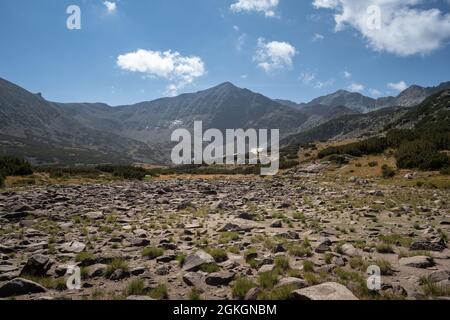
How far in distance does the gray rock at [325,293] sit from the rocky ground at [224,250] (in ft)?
0.07

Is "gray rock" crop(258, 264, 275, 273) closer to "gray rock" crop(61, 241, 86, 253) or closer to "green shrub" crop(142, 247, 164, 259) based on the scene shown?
"green shrub" crop(142, 247, 164, 259)

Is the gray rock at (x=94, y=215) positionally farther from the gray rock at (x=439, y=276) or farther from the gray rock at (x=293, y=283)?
the gray rock at (x=439, y=276)

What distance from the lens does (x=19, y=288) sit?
6.92m

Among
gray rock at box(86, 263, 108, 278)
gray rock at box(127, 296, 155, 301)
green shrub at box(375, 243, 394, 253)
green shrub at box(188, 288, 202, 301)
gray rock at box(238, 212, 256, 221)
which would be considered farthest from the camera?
gray rock at box(238, 212, 256, 221)

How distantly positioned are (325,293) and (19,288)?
6342 millimetres

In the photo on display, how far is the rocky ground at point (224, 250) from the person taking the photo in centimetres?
704

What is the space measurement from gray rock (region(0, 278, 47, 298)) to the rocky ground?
0.02m

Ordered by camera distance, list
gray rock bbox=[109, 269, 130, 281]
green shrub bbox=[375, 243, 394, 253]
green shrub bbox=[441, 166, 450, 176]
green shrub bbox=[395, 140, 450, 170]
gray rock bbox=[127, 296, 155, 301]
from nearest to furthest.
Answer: gray rock bbox=[127, 296, 155, 301]
gray rock bbox=[109, 269, 130, 281]
green shrub bbox=[375, 243, 394, 253]
green shrub bbox=[441, 166, 450, 176]
green shrub bbox=[395, 140, 450, 170]

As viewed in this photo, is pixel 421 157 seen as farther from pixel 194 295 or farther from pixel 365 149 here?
pixel 194 295

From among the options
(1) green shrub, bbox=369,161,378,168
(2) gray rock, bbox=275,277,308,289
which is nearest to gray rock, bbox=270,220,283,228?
(2) gray rock, bbox=275,277,308,289

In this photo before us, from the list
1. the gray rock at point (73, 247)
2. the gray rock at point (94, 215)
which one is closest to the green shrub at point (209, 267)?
the gray rock at point (73, 247)

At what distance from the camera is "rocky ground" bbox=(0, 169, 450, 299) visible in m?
7.04

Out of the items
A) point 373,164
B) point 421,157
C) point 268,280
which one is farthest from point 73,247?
point 373,164
